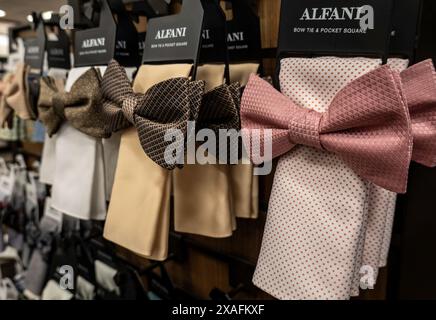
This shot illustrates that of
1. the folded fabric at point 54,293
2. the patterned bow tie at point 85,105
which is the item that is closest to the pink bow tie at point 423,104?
the patterned bow tie at point 85,105

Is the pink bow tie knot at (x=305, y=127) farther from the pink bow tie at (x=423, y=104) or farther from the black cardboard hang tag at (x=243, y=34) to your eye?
the black cardboard hang tag at (x=243, y=34)

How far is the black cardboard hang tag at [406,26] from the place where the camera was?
20.3 inches

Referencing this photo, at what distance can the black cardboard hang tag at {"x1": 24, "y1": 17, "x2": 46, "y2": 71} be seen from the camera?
0.94m

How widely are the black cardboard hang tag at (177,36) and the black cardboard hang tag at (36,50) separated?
0.44 m

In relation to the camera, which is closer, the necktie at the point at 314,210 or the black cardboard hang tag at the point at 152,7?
the necktie at the point at 314,210

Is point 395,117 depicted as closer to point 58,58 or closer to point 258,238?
point 258,238

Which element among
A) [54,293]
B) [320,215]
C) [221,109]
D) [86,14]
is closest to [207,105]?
[221,109]

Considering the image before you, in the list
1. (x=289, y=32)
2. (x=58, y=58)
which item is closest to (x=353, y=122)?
(x=289, y=32)

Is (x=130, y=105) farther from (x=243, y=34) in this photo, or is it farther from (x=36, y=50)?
(x=36, y=50)

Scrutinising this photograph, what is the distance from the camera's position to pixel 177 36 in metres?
0.60

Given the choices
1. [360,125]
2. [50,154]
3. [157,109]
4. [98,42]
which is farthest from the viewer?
[50,154]

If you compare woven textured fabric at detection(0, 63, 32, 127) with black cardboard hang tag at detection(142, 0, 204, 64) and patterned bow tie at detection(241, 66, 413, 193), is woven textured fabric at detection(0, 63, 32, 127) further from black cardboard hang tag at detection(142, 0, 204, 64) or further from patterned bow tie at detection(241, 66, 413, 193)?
patterned bow tie at detection(241, 66, 413, 193)

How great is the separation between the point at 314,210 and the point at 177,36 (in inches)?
14.3

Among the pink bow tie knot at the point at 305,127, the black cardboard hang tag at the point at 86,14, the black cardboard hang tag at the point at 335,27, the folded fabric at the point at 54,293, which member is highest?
the black cardboard hang tag at the point at 86,14
